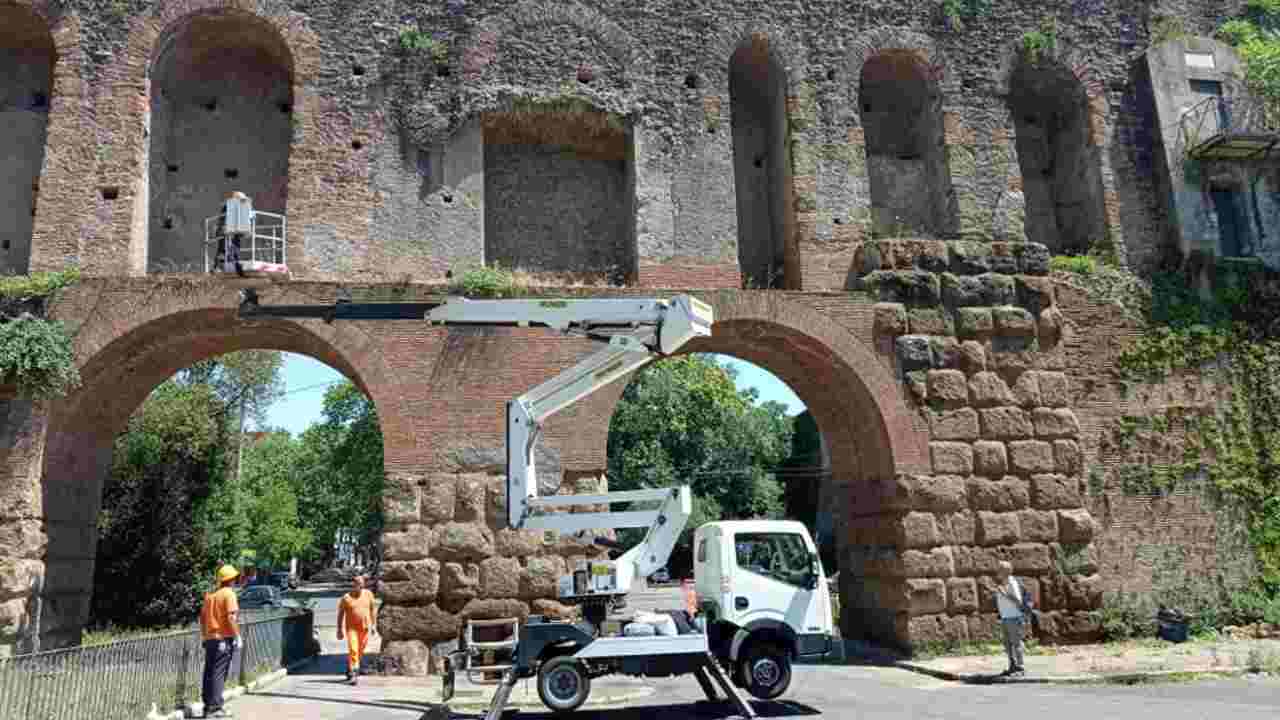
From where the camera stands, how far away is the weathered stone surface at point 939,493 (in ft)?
50.2

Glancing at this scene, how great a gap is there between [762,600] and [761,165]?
9375 mm

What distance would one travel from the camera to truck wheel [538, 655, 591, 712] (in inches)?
385

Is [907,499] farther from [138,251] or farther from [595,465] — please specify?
[138,251]

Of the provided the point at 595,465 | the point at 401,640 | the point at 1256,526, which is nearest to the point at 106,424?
the point at 401,640

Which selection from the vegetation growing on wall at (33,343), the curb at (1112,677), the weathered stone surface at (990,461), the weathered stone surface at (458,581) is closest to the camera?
the curb at (1112,677)

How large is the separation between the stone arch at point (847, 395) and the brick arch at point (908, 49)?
4.94 m

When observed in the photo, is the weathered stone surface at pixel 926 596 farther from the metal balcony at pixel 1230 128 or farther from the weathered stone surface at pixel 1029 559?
the metal balcony at pixel 1230 128

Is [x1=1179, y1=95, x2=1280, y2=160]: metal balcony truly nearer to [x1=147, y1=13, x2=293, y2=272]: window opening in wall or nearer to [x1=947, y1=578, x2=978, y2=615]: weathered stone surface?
[x1=947, y1=578, x2=978, y2=615]: weathered stone surface

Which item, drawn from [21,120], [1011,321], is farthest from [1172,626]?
[21,120]

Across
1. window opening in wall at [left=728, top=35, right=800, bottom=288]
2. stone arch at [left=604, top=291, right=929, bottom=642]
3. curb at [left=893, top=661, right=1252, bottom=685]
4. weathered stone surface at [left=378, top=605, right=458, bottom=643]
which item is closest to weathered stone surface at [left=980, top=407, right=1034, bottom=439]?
stone arch at [left=604, top=291, right=929, bottom=642]

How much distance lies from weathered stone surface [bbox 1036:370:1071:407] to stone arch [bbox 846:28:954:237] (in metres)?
3.04

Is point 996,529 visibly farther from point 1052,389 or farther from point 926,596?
point 1052,389

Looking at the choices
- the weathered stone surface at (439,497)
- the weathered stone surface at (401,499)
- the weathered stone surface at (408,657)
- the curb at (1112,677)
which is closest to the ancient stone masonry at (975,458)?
the curb at (1112,677)

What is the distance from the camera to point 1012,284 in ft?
53.9
